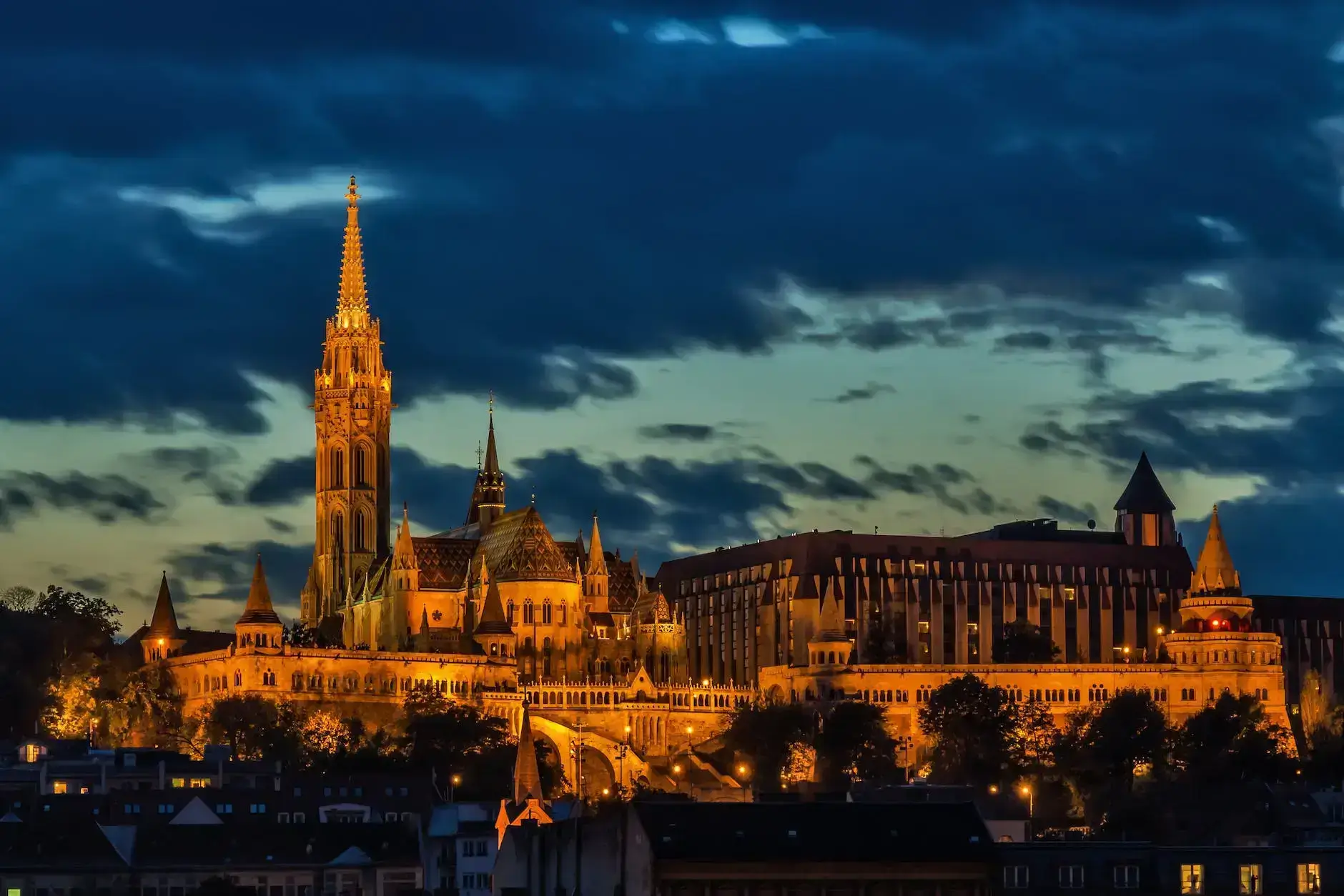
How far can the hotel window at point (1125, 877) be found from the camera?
151375mm

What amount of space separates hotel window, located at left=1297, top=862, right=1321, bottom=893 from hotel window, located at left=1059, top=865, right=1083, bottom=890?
942 centimetres

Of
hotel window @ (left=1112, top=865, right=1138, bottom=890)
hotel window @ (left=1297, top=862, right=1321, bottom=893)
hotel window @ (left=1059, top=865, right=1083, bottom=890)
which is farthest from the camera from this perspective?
hotel window @ (left=1297, top=862, right=1321, bottom=893)

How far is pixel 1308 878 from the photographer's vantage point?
153 metres

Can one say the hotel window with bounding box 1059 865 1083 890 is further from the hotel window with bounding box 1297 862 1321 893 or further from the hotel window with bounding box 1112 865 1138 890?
the hotel window with bounding box 1297 862 1321 893

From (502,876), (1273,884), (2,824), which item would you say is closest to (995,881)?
(1273,884)

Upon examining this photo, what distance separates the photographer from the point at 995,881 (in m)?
147

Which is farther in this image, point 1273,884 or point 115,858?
point 115,858

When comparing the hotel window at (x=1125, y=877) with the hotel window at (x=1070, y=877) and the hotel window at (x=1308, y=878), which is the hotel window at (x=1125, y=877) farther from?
the hotel window at (x=1308, y=878)

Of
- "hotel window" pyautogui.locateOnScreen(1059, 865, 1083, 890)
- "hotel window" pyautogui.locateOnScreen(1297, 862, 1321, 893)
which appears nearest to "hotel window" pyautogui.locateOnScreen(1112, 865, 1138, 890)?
"hotel window" pyautogui.locateOnScreen(1059, 865, 1083, 890)

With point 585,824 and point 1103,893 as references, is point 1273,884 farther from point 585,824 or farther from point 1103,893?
point 585,824

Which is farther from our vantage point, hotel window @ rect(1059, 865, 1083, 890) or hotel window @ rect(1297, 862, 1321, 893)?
hotel window @ rect(1297, 862, 1321, 893)

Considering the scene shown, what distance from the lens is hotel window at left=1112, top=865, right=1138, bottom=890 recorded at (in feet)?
497

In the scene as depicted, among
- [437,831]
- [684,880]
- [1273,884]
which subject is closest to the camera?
[684,880]

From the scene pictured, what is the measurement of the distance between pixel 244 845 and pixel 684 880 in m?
42.8
